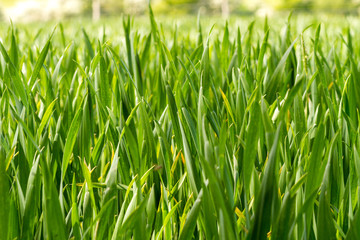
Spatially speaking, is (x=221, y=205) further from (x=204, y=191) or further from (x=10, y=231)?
(x=10, y=231)

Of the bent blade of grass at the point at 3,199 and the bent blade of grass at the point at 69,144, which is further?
the bent blade of grass at the point at 69,144

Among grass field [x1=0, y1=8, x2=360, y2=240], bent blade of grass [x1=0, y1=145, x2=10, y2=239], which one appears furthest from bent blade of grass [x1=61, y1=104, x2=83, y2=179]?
bent blade of grass [x1=0, y1=145, x2=10, y2=239]

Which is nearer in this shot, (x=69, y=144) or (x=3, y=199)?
(x=3, y=199)

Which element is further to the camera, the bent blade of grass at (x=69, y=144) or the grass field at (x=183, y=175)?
the bent blade of grass at (x=69, y=144)

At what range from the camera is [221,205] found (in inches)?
14.3

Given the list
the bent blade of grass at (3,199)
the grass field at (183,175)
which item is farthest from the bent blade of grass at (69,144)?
the bent blade of grass at (3,199)

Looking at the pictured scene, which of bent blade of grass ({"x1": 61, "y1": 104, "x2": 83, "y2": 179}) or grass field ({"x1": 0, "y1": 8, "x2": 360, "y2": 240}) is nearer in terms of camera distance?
grass field ({"x1": 0, "y1": 8, "x2": 360, "y2": 240})

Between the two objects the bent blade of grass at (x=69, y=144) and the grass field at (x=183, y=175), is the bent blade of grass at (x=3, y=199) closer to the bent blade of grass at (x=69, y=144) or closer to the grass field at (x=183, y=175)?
the grass field at (x=183, y=175)

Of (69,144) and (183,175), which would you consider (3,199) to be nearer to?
(69,144)

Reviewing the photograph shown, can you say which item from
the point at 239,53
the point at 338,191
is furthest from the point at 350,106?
the point at 239,53

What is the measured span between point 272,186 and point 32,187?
257 millimetres

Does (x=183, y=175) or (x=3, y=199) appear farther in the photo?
(x=183, y=175)

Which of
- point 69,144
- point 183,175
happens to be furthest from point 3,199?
point 183,175

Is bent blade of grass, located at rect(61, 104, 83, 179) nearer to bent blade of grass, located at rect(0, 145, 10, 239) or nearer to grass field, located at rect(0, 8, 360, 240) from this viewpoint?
grass field, located at rect(0, 8, 360, 240)
